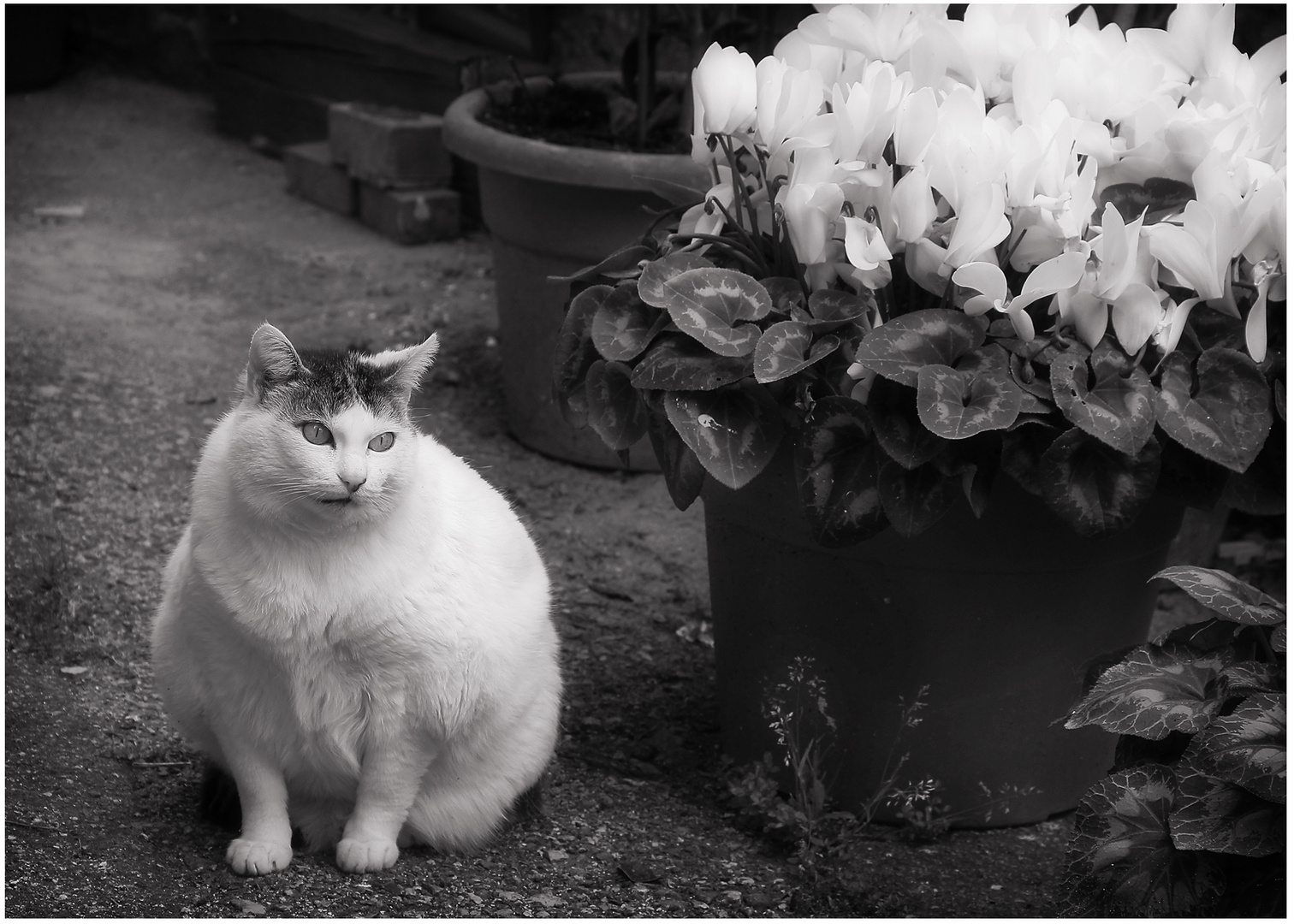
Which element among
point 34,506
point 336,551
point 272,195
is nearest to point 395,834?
point 336,551

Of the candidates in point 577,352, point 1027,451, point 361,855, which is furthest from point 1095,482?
point 361,855

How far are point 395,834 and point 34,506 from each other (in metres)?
1.63

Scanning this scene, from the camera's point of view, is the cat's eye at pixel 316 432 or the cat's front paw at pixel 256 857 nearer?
the cat's eye at pixel 316 432

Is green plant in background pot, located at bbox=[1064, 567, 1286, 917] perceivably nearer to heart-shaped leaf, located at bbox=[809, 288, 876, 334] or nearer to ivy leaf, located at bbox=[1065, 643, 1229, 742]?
ivy leaf, located at bbox=[1065, 643, 1229, 742]

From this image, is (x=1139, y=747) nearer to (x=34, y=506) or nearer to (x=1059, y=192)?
(x=1059, y=192)

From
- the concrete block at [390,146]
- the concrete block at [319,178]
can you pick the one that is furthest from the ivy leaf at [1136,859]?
the concrete block at [319,178]

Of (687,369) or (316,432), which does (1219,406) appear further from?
(316,432)

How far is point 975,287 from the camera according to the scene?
175 cm

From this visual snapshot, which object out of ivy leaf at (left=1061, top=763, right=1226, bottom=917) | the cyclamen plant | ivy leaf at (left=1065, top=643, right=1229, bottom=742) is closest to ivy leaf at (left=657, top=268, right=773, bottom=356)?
the cyclamen plant

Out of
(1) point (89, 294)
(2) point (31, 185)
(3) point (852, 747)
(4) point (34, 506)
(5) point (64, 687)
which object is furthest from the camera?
(2) point (31, 185)

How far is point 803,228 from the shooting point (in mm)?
1861

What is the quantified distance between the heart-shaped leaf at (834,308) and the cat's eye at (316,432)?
71 cm

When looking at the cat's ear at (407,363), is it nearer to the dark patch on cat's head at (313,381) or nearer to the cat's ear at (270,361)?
the dark patch on cat's head at (313,381)

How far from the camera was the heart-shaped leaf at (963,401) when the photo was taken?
5.58ft
